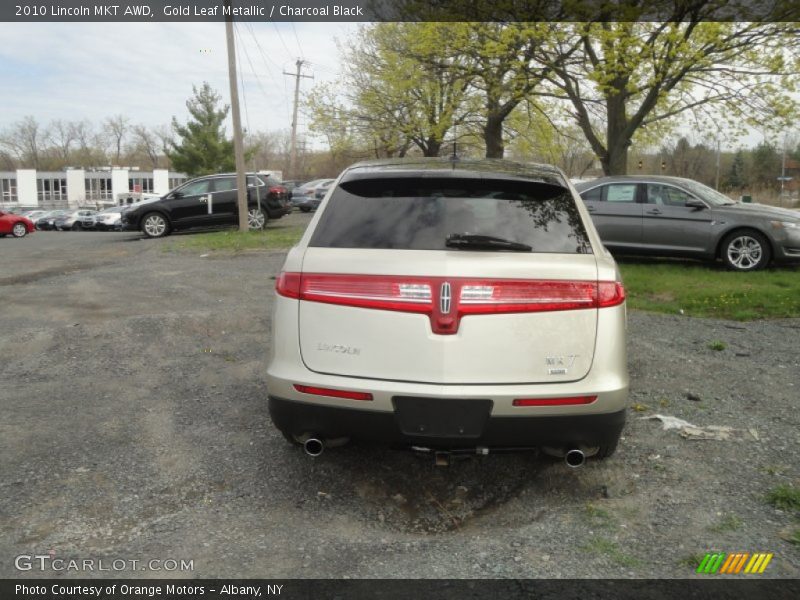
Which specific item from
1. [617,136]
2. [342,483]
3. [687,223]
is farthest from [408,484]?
[617,136]

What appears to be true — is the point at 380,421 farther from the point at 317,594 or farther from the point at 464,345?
the point at 317,594

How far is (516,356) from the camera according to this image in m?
3.14

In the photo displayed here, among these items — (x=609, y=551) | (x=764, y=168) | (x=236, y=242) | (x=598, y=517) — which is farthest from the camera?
(x=764, y=168)

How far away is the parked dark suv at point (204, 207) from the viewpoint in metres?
19.5

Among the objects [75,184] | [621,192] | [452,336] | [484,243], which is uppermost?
[75,184]

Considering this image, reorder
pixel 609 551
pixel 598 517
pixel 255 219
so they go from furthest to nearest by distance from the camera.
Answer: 1. pixel 255 219
2. pixel 598 517
3. pixel 609 551

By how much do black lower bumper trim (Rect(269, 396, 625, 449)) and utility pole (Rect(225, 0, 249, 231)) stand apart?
16208mm

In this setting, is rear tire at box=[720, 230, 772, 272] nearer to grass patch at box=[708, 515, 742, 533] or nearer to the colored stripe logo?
grass patch at box=[708, 515, 742, 533]

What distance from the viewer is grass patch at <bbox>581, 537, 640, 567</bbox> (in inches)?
114

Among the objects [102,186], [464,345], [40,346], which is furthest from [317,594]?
[102,186]

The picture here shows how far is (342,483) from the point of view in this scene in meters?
3.79

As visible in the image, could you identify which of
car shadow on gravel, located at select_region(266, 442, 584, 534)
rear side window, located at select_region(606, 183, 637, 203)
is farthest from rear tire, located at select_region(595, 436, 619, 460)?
rear side window, located at select_region(606, 183, 637, 203)

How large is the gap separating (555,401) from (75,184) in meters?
104

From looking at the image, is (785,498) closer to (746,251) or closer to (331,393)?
(331,393)
